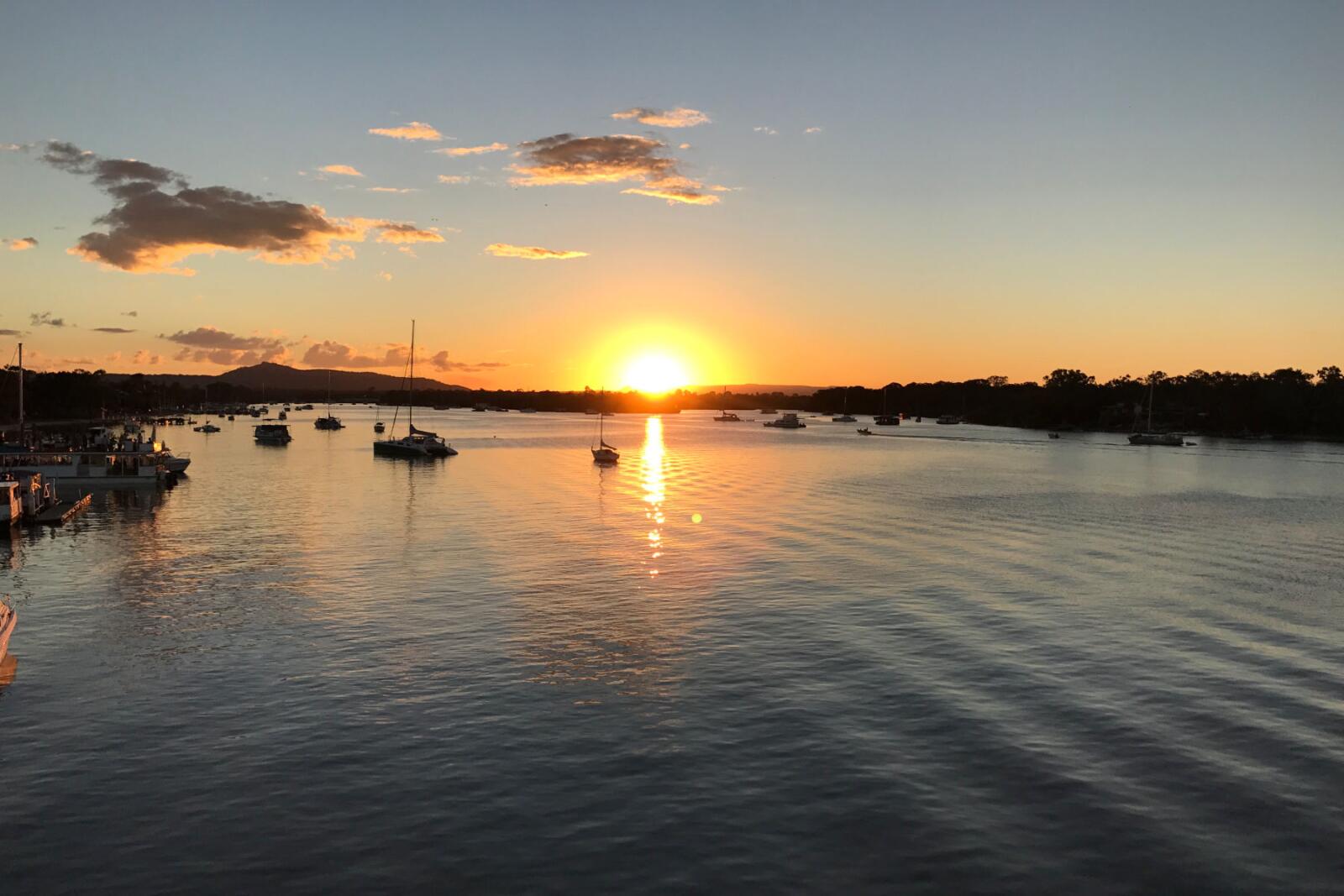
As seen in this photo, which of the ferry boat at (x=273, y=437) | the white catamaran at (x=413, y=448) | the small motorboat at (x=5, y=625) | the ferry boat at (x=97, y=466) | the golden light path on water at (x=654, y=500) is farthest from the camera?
the ferry boat at (x=273, y=437)

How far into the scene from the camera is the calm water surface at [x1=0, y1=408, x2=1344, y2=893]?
18797mm

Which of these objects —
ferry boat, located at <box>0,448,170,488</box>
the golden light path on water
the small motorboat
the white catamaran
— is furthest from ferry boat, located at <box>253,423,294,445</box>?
the small motorboat

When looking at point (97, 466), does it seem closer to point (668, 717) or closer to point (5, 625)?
point (5, 625)

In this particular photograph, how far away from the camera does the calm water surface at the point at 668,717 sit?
61.7 feet

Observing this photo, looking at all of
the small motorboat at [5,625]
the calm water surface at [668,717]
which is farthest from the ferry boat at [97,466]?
the small motorboat at [5,625]

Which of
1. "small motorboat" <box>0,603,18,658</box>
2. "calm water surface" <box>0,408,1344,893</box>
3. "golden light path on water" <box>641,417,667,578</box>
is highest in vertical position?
"small motorboat" <box>0,603,18,658</box>

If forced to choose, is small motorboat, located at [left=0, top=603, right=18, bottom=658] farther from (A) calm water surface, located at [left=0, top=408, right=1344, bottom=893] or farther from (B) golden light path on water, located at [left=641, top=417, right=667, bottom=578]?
(B) golden light path on water, located at [left=641, top=417, right=667, bottom=578]

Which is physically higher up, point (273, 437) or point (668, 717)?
point (273, 437)

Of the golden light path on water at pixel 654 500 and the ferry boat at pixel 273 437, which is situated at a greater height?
the ferry boat at pixel 273 437

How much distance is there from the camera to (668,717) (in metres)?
27.4

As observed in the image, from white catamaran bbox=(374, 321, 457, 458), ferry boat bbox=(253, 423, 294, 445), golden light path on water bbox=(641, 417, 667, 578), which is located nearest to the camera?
golden light path on water bbox=(641, 417, 667, 578)

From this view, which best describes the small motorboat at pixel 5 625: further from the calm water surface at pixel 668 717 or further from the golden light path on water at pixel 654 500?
the golden light path on water at pixel 654 500

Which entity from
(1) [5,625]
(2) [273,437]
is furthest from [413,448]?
(1) [5,625]

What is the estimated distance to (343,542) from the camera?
6475 cm
